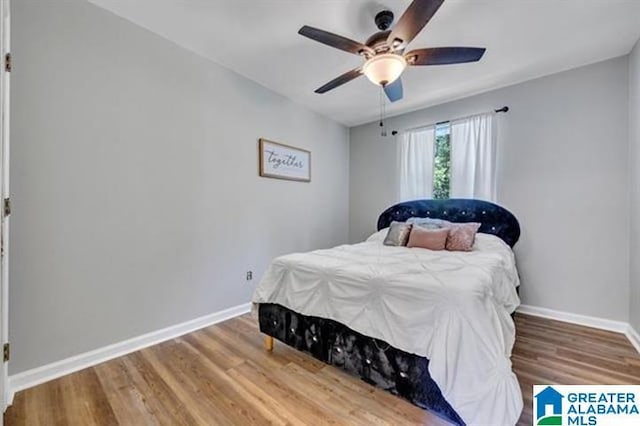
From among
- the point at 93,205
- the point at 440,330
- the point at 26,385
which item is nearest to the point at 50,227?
the point at 93,205

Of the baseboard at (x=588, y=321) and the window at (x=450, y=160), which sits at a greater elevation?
the window at (x=450, y=160)

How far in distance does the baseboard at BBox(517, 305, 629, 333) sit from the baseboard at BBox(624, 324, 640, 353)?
2.3 inches

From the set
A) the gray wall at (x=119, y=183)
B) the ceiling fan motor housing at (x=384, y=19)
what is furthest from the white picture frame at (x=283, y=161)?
the ceiling fan motor housing at (x=384, y=19)

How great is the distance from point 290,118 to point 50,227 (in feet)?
9.18

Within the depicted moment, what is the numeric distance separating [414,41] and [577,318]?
10.8 ft

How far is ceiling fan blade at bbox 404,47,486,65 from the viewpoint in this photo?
6.30 ft

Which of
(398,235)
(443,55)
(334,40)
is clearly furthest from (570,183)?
(334,40)

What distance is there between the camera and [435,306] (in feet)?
5.05

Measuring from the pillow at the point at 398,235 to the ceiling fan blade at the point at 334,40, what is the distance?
2.04 metres

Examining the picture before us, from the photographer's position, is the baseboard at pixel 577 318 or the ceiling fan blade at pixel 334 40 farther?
the baseboard at pixel 577 318

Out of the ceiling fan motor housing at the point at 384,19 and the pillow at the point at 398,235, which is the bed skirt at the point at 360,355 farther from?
the ceiling fan motor housing at the point at 384,19

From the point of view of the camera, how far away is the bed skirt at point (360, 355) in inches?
61.9

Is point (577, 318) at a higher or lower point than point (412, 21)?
lower

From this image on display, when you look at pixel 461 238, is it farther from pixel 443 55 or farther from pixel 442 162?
pixel 443 55
